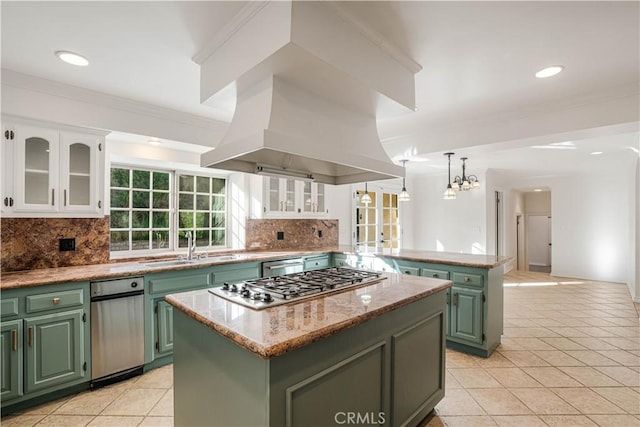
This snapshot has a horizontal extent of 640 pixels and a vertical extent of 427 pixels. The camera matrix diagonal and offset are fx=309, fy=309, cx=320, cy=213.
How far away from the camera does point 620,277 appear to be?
6391 mm

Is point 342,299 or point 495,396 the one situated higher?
point 342,299

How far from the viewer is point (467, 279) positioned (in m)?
3.10

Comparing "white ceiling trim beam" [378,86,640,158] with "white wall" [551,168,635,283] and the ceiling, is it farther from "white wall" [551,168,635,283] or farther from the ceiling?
"white wall" [551,168,635,283]

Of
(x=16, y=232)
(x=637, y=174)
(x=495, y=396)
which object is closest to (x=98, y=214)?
(x=16, y=232)

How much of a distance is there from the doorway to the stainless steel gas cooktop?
9.98 metres

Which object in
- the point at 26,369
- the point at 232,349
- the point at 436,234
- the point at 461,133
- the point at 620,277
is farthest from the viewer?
the point at 436,234

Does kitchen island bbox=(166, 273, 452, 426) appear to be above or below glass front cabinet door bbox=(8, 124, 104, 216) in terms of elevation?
below

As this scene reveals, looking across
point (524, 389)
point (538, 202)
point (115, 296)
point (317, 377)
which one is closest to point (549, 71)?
point (524, 389)

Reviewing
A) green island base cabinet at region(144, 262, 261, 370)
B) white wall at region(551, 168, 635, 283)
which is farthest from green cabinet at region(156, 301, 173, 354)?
white wall at region(551, 168, 635, 283)

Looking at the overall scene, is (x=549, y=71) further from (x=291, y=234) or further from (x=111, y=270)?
(x=111, y=270)

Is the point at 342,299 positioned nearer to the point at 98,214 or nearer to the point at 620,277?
the point at 98,214

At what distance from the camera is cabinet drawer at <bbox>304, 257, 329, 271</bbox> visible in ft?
13.3

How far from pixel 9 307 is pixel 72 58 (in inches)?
70.8

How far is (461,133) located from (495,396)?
2.65 meters
